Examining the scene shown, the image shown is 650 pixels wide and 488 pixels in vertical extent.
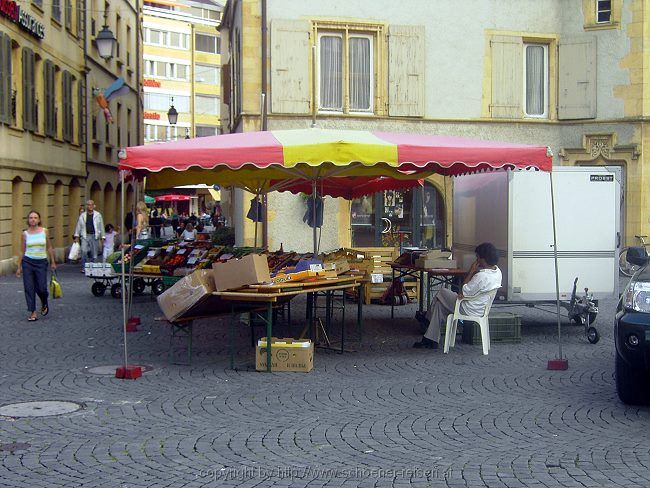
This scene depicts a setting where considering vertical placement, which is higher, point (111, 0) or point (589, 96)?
point (111, 0)

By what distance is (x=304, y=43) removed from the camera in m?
21.5

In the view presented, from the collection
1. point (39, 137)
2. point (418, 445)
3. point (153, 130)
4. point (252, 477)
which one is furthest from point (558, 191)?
point (153, 130)

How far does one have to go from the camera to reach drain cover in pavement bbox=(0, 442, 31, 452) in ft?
21.6

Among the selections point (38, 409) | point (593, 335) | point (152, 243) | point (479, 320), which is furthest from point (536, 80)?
point (38, 409)

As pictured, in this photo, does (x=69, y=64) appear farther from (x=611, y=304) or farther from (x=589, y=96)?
(x=611, y=304)

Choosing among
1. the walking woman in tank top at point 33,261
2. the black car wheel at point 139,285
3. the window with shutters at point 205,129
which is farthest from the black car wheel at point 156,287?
the window with shutters at point 205,129

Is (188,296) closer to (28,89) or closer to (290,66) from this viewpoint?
(290,66)

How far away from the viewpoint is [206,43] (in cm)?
7831

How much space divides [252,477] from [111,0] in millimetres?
34454

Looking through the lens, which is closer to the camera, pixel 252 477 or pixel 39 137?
pixel 252 477

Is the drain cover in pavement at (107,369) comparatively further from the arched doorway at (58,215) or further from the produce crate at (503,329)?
the arched doorway at (58,215)

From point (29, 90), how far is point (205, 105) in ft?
177

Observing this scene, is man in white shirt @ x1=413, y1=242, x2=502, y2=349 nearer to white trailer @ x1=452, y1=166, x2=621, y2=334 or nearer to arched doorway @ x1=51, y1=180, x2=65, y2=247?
white trailer @ x1=452, y1=166, x2=621, y2=334

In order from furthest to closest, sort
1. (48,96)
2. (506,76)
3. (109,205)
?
1. (109,205)
2. (48,96)
3. (506,76)
